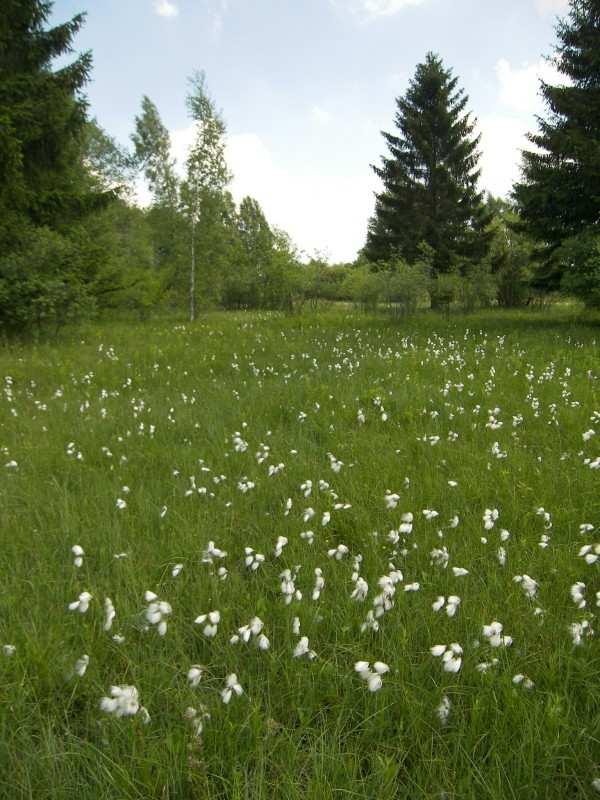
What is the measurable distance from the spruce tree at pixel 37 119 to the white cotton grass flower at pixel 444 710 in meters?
15.7

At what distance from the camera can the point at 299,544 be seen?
333cm

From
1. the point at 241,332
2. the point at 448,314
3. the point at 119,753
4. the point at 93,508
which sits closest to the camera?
the point at 119,753

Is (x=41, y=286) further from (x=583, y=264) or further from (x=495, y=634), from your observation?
(x=583, y=264)

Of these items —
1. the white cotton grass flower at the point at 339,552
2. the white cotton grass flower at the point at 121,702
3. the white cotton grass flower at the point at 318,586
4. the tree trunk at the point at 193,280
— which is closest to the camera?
the white cotton grass flower at the point at 121,702

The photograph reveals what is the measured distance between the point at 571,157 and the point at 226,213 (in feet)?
51.9

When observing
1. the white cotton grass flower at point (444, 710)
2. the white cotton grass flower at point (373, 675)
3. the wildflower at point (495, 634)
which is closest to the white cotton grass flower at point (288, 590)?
the white cotton grass flower at point (373, 675)

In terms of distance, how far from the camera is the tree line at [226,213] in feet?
45.3

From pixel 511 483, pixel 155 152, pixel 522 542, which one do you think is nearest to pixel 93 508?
pixel 522 542

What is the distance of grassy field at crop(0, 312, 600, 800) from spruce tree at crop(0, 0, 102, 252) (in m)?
11.1

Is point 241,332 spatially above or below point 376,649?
above

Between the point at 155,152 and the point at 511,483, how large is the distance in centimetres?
3576

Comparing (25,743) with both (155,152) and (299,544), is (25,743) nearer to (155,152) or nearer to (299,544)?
(299,544)

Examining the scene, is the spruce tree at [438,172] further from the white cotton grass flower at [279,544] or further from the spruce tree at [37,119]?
the white cotton grass flower at [279,544]

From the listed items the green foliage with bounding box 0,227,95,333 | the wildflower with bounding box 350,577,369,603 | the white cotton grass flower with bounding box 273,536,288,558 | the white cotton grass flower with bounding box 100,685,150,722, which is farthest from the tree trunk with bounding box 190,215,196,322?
the white cotton grass flower with bounding box 100,685,150,722
